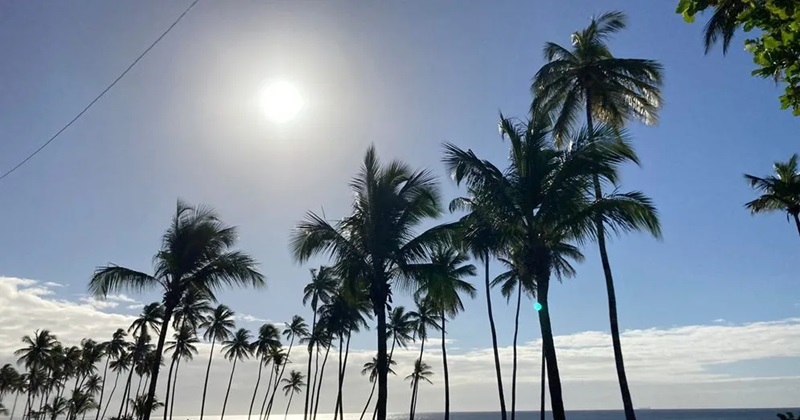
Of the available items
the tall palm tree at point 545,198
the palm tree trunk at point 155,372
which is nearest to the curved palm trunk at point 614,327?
the tall palm tree at point 545,198

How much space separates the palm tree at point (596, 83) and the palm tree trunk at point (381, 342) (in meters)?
10.5

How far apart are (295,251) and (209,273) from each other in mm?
3344

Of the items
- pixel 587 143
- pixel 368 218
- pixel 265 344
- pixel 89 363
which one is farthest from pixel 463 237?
pixel 89 363

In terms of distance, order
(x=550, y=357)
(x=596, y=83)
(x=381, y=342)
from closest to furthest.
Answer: (x=550, y=357)
(x=381, y=342)
(x=596, y=83)

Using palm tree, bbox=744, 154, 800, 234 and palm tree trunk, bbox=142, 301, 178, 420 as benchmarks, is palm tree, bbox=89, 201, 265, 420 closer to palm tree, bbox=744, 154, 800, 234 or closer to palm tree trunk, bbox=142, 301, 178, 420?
palm tree trunk, bbox=142, 301, 178, 420

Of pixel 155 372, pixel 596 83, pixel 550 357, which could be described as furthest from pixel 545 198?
pixel 155 372

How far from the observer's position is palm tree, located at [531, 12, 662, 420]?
65.8 feet

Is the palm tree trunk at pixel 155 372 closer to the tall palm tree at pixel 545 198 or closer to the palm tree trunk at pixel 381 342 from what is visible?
the palm tree trunk at pixel 381 342

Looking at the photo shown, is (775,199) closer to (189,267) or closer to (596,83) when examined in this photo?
(596,83)

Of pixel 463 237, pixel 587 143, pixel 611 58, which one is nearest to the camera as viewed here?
pixel 587 143

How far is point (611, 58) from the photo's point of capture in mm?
20156

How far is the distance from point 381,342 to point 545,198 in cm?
650

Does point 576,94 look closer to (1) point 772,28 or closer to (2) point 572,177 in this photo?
(2) point 572,177

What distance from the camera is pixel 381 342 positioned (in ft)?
51.6
